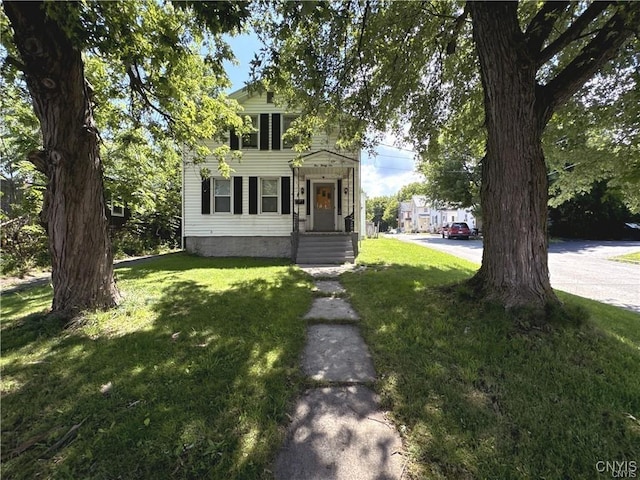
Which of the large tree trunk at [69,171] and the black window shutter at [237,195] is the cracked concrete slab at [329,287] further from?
the black window shutter at [237,195]

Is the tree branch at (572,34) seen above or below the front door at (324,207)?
above

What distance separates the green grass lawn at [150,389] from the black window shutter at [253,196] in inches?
295

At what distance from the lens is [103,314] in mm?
4566

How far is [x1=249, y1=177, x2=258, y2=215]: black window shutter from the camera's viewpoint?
12641 millimetres

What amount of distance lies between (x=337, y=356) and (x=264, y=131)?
36.4 ft

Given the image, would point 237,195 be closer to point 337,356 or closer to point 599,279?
point 337,356

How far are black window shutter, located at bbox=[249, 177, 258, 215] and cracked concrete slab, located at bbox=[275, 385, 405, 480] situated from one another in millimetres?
10528

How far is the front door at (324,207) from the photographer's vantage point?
43.7 ft

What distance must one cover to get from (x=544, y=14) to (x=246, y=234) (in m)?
10.7

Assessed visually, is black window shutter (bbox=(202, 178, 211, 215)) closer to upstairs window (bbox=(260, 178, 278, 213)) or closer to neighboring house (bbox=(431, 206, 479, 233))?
upstairs window (bbox=(260, 178, 278, 213))

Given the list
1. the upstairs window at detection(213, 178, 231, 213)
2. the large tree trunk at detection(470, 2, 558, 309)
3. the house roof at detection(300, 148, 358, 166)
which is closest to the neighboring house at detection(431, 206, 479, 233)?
the house roof at detection(300, 148, 358, 166)

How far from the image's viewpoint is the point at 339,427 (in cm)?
237

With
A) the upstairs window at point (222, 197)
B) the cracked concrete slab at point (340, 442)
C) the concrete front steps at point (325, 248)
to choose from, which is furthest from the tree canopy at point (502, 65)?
the upstairs window at point (222, 197)
